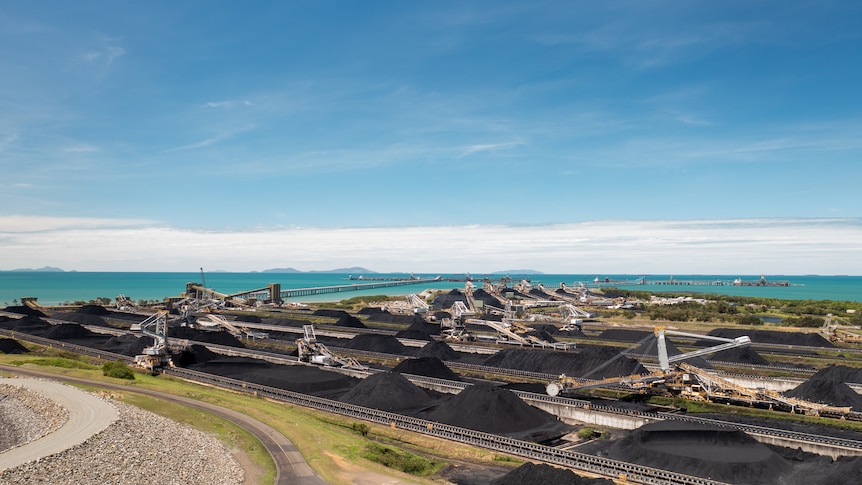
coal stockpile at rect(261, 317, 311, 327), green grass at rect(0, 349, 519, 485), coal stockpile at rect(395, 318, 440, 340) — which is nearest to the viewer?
green grass at rect(0, 349, 519, 485)

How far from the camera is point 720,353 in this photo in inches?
3317

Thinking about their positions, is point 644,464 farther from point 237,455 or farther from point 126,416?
point 126,416

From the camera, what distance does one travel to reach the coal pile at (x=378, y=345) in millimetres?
88375

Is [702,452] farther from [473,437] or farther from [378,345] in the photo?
[378,345]

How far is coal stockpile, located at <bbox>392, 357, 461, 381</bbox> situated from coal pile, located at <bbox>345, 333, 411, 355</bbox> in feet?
62.4

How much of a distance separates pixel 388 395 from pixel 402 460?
16.5m

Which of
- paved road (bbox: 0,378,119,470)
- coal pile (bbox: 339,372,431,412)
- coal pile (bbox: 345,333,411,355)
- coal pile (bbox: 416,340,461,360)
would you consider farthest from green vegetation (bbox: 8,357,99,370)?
coal pile (bbox: 416,340,461,360)

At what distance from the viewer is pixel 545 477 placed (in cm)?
3222

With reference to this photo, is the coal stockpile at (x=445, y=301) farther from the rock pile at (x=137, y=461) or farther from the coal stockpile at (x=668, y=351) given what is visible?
the rock pile at (x=137, y=461)

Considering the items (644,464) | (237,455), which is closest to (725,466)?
(644,464)

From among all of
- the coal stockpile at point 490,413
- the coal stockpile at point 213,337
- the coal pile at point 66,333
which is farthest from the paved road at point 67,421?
the coal pile at point 66,333

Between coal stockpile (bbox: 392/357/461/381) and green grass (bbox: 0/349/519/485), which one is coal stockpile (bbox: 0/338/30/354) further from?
coal stockpile (bbox: 392/357/461/381)

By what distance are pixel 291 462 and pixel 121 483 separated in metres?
10.0

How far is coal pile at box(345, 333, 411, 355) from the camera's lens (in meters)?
88.4
